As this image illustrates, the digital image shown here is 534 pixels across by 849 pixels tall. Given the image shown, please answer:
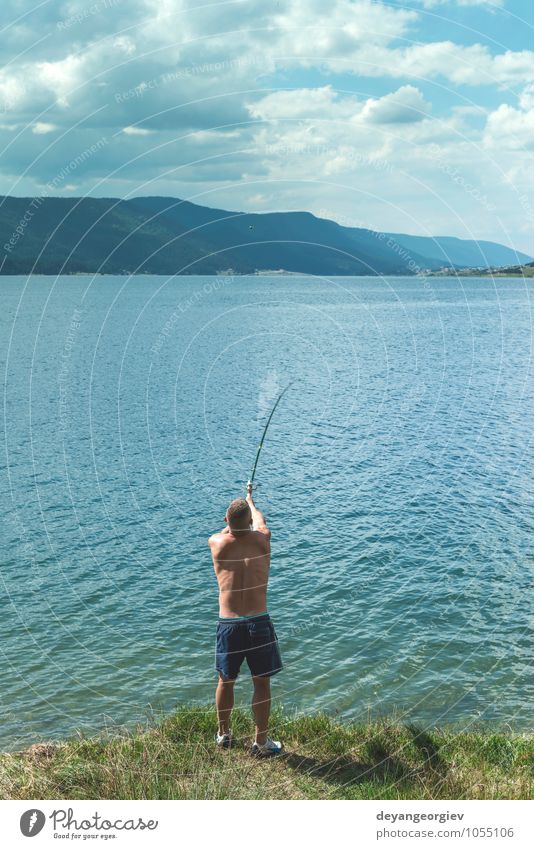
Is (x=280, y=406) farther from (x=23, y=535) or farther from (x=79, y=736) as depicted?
(x=79, y=736)

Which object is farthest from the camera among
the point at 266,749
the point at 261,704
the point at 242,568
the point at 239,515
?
the point at 266,749

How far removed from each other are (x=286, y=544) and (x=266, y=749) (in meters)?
12.6

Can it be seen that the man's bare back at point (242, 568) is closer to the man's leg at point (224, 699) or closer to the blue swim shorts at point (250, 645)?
the blue swim shorts at point (250, 645)

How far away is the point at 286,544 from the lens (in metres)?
22.0

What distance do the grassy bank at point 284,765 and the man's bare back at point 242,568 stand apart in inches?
72.7

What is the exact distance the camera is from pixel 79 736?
11.3 meters

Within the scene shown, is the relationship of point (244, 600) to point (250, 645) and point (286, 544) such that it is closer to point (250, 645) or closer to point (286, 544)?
point (250, 645)

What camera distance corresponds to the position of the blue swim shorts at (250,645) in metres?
8.94

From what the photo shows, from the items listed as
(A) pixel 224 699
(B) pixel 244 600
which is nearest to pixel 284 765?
(A) pixel 224 699

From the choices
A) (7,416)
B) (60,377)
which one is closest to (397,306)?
(60,377)

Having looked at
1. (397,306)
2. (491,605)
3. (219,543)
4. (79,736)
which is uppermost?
(397,306)

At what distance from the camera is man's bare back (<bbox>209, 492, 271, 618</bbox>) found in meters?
8.87

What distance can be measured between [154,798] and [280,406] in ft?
132

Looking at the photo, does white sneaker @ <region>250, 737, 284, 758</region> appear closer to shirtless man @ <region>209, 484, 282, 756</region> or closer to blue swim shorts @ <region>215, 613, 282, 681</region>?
shirtless man @ <region>209, 484, 282, 756</region>
